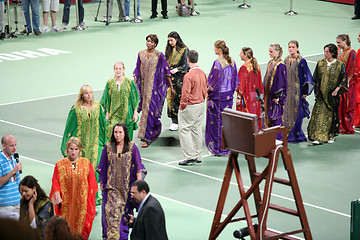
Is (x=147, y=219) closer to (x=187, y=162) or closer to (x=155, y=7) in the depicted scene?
(x=187, y=162)

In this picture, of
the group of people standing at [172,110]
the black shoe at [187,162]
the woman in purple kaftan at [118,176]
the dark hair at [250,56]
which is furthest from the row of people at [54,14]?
the woman in purple kaftan at [118,176]

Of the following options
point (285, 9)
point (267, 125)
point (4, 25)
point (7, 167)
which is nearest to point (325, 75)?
point (267, 125)

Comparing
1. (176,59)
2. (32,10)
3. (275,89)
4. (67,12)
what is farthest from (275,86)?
(67,12)

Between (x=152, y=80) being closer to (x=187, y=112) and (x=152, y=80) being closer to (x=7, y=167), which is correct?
(x=187, y=112)

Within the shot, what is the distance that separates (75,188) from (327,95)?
266 inches

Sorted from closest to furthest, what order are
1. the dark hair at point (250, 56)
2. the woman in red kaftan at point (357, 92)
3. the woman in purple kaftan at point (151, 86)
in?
1. the dark hair at point (250, 56)
2. the woman in purple kaftan at point (151, 86)
3. the woman in red kaftan at point (357, 92)

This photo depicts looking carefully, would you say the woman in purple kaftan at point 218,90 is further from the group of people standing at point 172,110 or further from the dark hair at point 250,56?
the dark hair at point 250,56

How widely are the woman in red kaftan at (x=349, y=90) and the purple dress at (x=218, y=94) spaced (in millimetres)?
2738

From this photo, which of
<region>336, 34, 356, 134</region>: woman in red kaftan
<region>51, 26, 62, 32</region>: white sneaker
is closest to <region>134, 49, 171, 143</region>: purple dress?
<region>336, 34, 356, 134</region>: woman in red kaftan

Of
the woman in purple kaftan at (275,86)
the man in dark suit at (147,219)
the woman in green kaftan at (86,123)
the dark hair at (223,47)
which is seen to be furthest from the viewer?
the woman in purple kaftan at (275,86)

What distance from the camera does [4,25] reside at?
945 inches

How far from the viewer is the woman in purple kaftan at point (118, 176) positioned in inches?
361

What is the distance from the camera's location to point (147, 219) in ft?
24.4

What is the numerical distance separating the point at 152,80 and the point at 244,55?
185 centimetres
